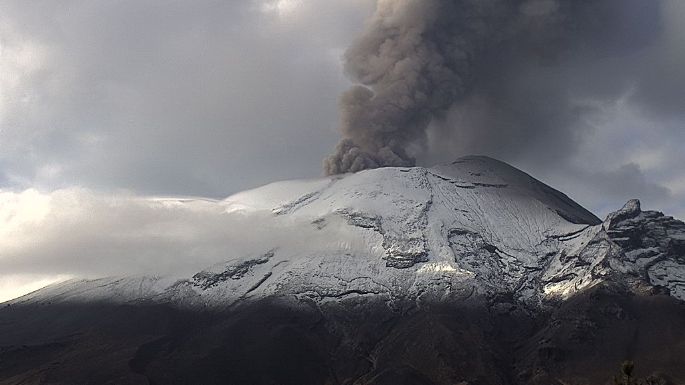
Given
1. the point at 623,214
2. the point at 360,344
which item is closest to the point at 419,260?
the point at 360,344

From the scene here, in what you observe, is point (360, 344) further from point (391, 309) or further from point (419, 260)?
point (419, 260)

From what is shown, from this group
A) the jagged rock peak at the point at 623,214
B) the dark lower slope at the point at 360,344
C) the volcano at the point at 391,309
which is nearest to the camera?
the dark lower slope at the point at 360,344

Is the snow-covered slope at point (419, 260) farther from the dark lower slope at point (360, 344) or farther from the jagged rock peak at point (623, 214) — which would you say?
the dark lower slope at point (360, 344)

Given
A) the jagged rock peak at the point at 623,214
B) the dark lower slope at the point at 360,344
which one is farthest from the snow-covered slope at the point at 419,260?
the dark lower slope at the point at 360,344

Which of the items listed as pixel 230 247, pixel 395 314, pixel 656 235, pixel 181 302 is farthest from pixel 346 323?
pixel 656 235

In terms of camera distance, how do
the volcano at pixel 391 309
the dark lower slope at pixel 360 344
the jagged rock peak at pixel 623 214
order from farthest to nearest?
the jagged rock peak at pixel 623 214 < the volcano at pixel 391 309 < the dark lower slope at pixel 360 344

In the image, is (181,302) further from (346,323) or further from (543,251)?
(543,251)

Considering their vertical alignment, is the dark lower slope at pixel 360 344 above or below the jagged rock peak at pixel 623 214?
below
